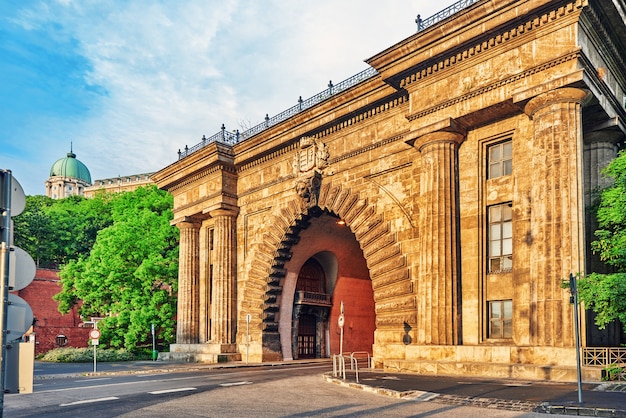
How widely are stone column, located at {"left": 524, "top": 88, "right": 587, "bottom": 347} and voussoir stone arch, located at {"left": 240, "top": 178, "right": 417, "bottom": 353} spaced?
235 inches

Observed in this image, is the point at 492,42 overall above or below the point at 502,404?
above

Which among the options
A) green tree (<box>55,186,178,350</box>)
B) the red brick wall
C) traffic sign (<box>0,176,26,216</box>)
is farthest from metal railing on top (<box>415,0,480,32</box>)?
the red brick wall

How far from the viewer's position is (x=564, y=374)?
16750 mm

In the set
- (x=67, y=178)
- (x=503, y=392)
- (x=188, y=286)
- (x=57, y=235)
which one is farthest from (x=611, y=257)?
(x=67, y=178)

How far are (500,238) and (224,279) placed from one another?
58.1 feet

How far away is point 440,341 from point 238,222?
56.1 feet

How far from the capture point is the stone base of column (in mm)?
32719

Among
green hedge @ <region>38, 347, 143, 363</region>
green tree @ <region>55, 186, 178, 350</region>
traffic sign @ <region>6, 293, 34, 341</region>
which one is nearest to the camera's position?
traffic sign @ <region>6, 293, 34, 341</region>

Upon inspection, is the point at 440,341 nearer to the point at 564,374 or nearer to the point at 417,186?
the point at 564,374

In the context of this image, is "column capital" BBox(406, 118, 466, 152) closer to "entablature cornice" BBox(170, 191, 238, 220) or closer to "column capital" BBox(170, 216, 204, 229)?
"entablature cornice" BBox(170, 191, 238, 220)

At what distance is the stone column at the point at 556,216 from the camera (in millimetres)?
17625

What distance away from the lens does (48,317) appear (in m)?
55.8

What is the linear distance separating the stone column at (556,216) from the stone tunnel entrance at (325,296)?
15.6m

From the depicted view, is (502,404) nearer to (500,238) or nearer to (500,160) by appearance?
(500,238)
